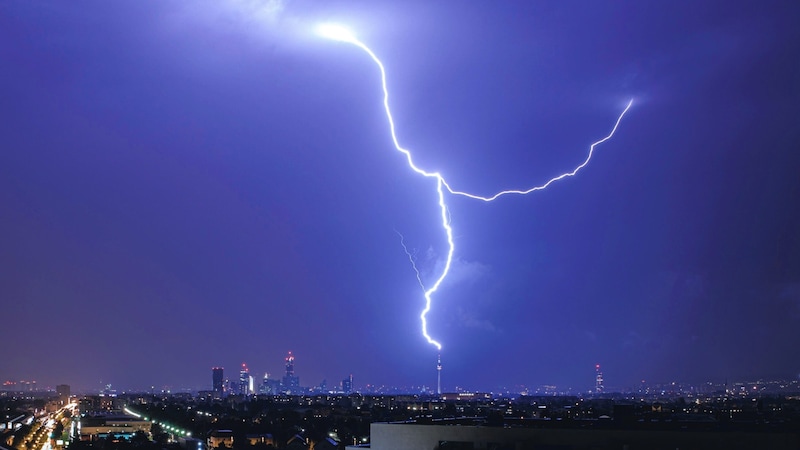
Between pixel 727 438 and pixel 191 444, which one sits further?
pixel 191 444

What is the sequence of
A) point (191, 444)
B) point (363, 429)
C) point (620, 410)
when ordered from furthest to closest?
1. point (363, 429)
2. point (191, 444)
3. point (620, 410)

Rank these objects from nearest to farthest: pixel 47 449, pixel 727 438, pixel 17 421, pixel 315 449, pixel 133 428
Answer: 1. pixel 727 438
2. pixel 315 449
3. pixel 47 449
4. pixel 133 428
5. pixel 17 421

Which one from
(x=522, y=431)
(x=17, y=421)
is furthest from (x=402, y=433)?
(x=17, y=421)

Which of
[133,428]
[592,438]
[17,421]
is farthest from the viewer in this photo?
[17,421]

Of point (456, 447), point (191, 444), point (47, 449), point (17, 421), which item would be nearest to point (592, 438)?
point (456, 447)

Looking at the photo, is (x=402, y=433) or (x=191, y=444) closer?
(x=402, y=433)

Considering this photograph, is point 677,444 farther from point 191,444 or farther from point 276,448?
point 191,444

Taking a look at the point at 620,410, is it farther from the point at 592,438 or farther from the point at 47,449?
the point at 47,449

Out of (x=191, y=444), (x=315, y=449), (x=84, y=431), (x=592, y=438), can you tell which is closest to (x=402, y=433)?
(x=592, y=438)

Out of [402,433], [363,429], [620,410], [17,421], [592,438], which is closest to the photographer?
[592,438]
